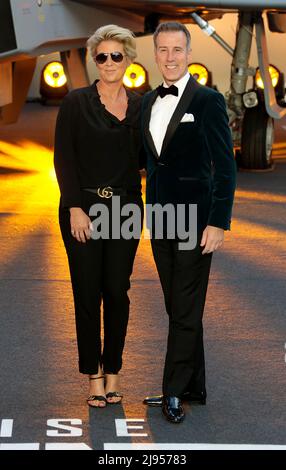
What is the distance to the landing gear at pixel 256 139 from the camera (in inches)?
509

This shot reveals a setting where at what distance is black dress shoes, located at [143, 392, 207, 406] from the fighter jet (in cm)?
673

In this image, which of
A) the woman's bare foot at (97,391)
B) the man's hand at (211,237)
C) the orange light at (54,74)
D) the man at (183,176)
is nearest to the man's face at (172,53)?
the man at (183,176)

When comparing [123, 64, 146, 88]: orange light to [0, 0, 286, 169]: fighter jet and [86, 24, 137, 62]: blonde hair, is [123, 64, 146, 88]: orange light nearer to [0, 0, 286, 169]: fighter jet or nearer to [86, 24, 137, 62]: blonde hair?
[0, 0, 286, 169]: fighter jet

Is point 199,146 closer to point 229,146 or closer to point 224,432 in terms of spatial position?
point 229,146

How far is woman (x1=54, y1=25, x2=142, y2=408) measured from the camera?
4820mm

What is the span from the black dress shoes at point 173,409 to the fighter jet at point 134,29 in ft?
22.6

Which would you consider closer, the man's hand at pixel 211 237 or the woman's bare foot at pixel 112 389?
the man's hand at pixel 211 237

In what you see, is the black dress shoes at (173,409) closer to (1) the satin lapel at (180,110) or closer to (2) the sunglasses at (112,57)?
(1) the satin lapel at (180,110)

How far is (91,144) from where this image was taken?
484 cm

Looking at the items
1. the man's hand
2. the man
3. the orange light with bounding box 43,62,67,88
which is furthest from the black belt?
the orange light with bounding box 43,62,67,88

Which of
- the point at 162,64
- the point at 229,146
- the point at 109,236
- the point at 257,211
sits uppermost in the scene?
the point at 162,64

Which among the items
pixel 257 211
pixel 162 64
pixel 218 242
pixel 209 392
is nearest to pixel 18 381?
pixel 209 392

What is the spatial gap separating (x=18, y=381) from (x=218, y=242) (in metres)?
1.23

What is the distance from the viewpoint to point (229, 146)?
185 inches
